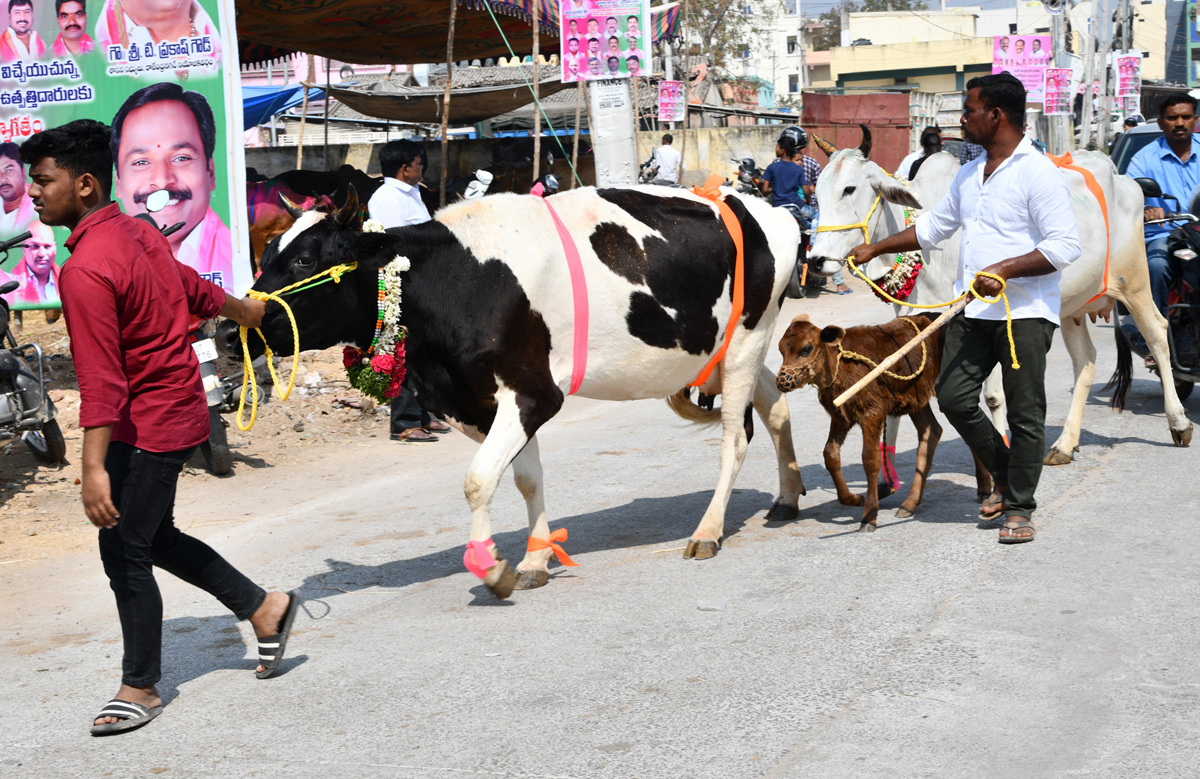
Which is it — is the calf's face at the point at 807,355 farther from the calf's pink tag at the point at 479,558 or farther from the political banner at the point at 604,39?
the political banner at the point at 604,39

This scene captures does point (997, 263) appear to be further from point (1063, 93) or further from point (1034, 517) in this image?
point (1063, 93)

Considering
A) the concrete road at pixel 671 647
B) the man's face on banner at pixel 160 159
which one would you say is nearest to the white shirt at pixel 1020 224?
the concrete road at pixel 671 647

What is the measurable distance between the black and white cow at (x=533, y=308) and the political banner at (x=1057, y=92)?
19.7 metres

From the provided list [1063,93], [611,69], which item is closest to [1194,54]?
[1063,93]

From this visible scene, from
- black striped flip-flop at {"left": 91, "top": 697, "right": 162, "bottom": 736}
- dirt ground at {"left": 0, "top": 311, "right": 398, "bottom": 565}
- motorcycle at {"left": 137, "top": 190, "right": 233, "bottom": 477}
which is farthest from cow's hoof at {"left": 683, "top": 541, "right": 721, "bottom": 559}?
motorcycle at {"left": 137, "top": 190, "right": 233, "bottom": 477}

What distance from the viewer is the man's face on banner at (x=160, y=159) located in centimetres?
948

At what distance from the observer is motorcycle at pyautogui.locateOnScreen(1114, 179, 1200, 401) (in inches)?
337

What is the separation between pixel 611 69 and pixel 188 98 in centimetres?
456

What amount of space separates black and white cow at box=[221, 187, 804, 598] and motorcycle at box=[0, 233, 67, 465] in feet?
9.75

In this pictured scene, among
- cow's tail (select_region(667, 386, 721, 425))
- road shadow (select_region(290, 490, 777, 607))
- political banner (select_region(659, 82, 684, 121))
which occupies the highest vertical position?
political banner (select_region(659, 82, 684, 121))

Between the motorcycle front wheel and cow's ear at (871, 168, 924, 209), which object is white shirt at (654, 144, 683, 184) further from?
the motorcycle front wheel

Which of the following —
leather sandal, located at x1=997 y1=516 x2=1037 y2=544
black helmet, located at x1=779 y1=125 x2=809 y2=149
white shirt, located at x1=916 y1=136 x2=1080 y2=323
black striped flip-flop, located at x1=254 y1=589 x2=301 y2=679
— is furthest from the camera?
black helmet, located at x1=779 y1=125 x2=809 y2=149

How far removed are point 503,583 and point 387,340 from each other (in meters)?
1.21

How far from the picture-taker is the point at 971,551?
5.93m
